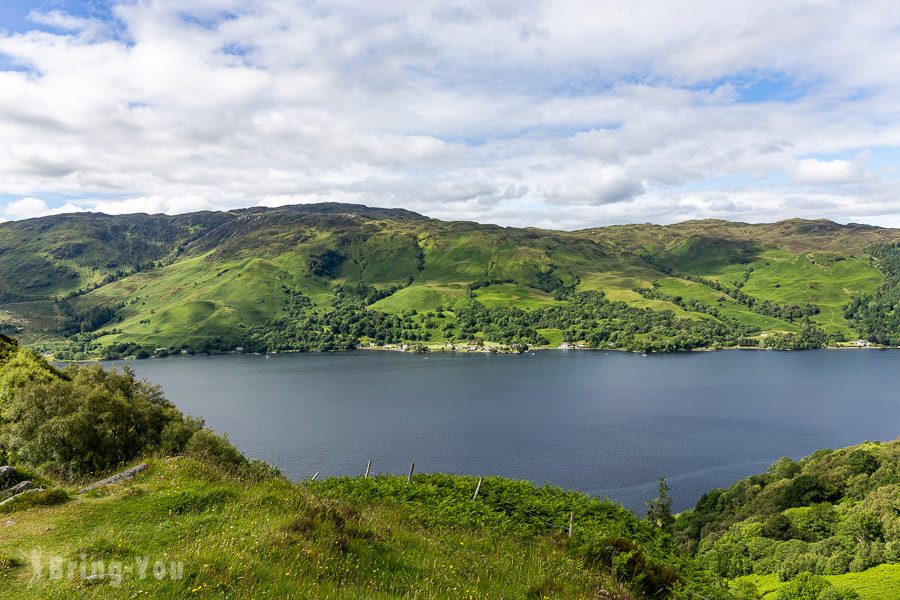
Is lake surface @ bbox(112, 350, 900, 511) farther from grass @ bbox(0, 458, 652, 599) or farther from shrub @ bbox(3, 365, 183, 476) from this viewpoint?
grass @ bbox(0, 458, 652, 599)

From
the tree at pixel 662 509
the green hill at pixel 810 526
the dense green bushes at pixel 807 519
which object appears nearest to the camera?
the green hill at pixel 810 526

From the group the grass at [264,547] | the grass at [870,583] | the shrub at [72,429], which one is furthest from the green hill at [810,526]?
the shrub at [72,429]

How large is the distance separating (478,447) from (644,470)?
1461 inches

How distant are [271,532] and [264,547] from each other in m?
0.89

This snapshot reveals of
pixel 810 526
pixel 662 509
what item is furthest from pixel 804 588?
pixel 662 509

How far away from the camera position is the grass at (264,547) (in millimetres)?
10672

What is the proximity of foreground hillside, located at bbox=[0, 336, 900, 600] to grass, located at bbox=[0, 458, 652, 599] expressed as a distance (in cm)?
6

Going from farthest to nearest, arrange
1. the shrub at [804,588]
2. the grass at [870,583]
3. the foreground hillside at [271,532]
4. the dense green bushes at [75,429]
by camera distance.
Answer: the grass at [870,583], the shrub at [804,588], the dense green bushes at [75,429], the foreground hillside at [271,532]

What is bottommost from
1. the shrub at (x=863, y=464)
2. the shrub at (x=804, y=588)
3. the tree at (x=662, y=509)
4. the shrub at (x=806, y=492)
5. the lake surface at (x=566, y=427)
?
the tree at (x=662, y=509)

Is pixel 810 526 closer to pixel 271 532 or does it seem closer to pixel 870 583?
pixel 870 583

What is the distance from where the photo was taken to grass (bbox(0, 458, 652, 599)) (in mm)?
10672

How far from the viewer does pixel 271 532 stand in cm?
1316

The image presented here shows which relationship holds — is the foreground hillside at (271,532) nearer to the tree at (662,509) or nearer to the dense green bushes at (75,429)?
the dense green bushes at (75,429)

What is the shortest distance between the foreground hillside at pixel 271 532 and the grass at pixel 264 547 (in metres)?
0.06
